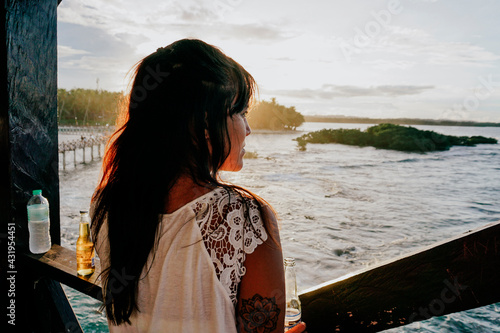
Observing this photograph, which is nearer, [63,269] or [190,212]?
[190,212]

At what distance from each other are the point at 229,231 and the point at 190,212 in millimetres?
112

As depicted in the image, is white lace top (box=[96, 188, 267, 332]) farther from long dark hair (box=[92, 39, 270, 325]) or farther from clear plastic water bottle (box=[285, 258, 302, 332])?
clear plastic water bottle (box=[285, 258, 302, 332])

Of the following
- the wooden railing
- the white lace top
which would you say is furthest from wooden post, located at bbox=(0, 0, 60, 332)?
the wooden railing

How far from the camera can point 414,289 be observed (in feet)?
3.23

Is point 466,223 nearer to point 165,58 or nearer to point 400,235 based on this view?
point 400,235

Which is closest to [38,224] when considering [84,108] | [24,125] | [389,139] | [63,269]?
[63,269]

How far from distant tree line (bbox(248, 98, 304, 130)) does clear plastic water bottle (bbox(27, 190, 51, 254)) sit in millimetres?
78600

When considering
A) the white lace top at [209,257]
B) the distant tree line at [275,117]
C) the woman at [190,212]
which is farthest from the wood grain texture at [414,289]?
Answer: the distant tree line at [275,117]

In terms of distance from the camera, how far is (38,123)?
2053mm

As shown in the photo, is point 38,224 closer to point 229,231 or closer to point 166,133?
point 166,133

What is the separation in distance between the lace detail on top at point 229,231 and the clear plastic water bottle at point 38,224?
1.58m

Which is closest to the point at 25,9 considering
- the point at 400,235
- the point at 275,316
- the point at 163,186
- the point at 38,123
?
the point at 38,123

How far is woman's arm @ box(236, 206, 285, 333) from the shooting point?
883 millimetres

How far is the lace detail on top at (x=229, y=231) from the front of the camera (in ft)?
2.87
